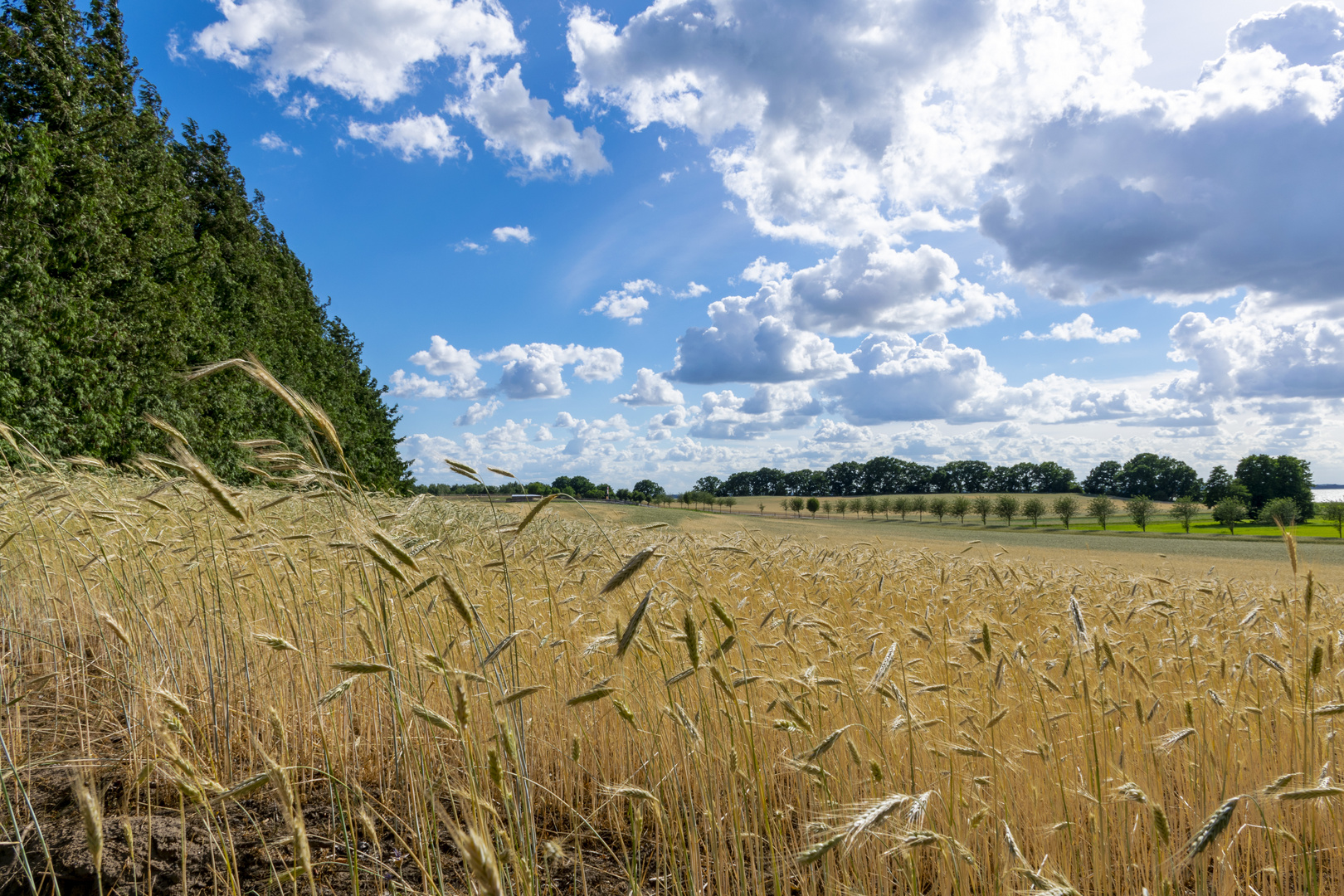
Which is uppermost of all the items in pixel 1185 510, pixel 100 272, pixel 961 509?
→ pixel 100 272

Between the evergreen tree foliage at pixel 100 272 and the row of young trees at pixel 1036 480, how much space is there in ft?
269

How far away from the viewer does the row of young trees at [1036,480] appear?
73.9 m

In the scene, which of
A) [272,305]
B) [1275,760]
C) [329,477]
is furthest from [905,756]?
[272,305]

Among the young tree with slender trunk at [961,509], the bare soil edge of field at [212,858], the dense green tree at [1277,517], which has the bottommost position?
the young tree with slender trunk at [961,509]

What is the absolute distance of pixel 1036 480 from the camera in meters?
112

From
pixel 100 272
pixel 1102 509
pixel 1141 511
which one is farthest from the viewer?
pixel 1102 509

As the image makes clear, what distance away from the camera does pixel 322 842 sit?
2338mm

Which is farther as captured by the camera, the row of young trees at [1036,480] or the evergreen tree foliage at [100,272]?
the row of young trees at [1036,480]

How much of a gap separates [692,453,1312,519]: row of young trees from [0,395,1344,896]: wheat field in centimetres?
8120

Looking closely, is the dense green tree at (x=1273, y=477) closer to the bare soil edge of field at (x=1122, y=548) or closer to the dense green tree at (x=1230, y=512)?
the dense green tree at (x=1230, y=512)

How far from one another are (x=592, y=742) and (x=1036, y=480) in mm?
125858

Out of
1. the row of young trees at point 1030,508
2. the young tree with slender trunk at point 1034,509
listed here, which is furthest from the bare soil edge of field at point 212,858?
the young tree with slender trunk at point 1034,509

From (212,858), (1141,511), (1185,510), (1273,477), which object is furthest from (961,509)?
(212,858)

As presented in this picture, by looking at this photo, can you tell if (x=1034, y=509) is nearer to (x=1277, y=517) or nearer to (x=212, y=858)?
(x=1277, y=517)
